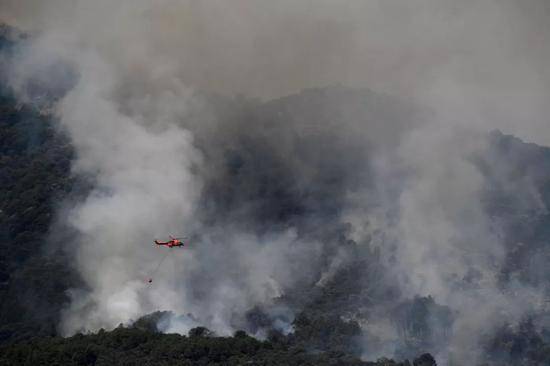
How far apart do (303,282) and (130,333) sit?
42129mm

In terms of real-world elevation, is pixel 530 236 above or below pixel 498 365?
above

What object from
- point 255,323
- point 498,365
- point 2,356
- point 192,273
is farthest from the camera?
point 192,273

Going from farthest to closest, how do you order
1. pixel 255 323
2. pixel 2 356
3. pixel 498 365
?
pixel 255 323 → pixel 498 365 → pixel 2 356

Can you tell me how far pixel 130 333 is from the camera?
160125 mm

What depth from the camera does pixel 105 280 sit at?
183 m

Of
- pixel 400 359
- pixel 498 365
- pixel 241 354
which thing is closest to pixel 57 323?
pixel 241 354

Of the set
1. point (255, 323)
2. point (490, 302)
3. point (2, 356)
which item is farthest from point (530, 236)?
point (2, 356)

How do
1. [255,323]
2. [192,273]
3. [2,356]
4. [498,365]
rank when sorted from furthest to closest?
[192,273] → [255,323] → [498,365] → [2,356]

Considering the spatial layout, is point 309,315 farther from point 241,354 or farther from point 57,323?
point 57,323

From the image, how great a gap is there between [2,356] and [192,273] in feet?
147

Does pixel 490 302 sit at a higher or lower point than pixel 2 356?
higher

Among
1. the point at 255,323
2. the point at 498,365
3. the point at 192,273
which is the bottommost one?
the point at 498,365

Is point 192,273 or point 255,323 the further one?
point 192,273

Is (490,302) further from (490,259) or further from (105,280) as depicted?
(105,280)
